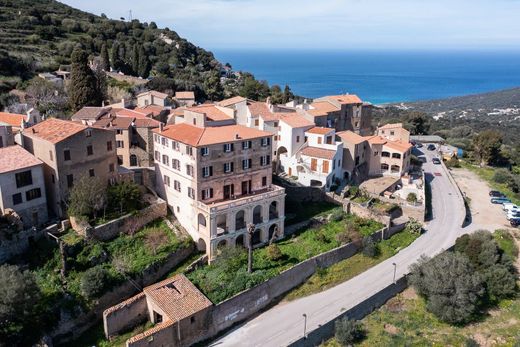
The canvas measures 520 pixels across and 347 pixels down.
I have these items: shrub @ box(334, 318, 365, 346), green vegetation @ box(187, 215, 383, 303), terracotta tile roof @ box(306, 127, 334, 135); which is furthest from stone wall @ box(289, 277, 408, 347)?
terracotta tile roof @ box(306, 127, 334, 135)

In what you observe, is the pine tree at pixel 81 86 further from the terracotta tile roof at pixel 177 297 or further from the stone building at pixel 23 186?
the terracotta tile roof at pixel 177 297

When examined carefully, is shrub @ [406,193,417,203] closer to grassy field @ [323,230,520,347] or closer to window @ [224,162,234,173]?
grassy field @ [323,230,520,347]

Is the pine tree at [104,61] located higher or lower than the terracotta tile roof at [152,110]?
higher

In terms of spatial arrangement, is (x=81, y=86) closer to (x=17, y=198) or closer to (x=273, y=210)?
(x=17, y=198)

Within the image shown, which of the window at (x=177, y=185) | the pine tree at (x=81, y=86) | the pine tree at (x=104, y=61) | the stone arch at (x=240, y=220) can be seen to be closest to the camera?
the stone arch at (x=240, y=220)

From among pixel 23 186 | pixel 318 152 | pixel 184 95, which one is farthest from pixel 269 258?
pixel 184 95

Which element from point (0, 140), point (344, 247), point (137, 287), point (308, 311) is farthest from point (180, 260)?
point (0, 140)

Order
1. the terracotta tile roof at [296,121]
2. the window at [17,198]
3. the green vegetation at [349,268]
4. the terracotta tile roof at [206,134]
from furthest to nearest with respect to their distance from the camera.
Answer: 1. the terracotta tile roof at [296,121]
2. the terracotta tile roof at [206,134]
3. the green vegetation at [349,268]
4. the window at [17,198]

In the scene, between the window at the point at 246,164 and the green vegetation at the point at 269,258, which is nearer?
the green vegetation at the point at 269,258

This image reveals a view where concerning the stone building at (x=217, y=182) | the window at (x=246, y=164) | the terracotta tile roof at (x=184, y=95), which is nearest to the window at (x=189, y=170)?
the stone building at (x=217, y=182)
